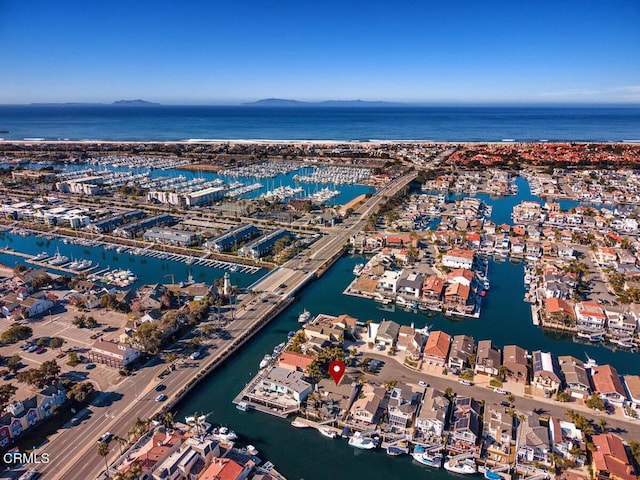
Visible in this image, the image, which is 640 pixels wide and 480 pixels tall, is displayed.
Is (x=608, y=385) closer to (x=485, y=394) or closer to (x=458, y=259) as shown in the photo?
(x=485, y=394)

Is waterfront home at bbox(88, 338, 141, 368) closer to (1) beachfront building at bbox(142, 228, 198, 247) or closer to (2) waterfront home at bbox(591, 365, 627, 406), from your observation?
(1) beachfront building at bbox(142, 228, 198, 247)

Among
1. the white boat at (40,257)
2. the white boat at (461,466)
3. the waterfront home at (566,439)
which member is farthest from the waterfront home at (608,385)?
the white boat at (40,257)

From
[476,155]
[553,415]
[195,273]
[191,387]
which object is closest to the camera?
[553,415]

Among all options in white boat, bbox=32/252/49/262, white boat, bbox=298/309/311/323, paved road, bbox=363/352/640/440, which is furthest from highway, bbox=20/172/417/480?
white boat, bbox=32/252/49/262

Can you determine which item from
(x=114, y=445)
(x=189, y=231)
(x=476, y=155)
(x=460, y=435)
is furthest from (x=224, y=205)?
(x=476, y=155)

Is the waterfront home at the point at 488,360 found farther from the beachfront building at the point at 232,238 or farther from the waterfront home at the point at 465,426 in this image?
the beachfront building at the point at 232,238

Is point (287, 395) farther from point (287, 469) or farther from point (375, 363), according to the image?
point (375, 363)

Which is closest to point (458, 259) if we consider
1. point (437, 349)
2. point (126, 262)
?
point (437, 349)
